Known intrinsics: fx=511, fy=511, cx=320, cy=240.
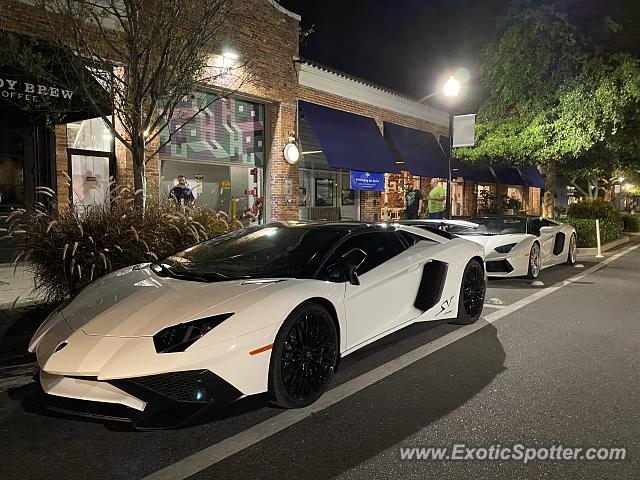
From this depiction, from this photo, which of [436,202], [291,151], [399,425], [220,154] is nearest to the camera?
[399,425]

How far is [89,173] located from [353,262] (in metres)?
8.02

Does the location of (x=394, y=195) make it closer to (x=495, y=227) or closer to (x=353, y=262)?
(x=495, y=227)

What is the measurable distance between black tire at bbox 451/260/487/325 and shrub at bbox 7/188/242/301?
3256 millimetres

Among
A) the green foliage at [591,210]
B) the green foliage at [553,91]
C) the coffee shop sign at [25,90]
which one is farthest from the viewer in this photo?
the green foliage at [591,210]

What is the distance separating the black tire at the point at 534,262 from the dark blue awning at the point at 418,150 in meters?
7.79

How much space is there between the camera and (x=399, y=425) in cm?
331

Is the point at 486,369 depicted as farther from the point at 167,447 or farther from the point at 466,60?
the point at 466,60

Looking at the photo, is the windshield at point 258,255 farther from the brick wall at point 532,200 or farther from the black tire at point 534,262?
the brick wall at point 532,200

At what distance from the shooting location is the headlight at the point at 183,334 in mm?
2969

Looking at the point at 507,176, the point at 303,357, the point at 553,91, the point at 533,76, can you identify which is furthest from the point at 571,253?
the point at 507,176

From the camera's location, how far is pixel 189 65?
6.58 m

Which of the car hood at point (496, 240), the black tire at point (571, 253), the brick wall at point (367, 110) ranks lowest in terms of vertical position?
the black tire at point (571, 253)

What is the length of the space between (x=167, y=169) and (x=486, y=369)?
9.81m

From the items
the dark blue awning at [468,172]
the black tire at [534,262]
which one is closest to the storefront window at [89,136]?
the black tire at [534,262]
